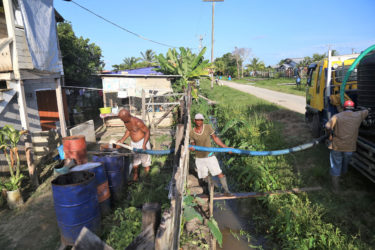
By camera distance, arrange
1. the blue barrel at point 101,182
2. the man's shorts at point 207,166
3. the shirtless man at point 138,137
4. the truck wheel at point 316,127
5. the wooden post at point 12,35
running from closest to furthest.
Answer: the blue barrel at point 101,182 < the man's shorts at point 207,166 < the shirtless man at point 138,137 < the wooden post at point 12,35 < the truck wheel at point 316,127

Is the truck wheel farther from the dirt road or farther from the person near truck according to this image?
the dirt road

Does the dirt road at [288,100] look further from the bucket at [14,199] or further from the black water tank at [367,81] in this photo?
the bucket at [14,199]

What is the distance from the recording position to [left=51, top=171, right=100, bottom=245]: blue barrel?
334 centimetres

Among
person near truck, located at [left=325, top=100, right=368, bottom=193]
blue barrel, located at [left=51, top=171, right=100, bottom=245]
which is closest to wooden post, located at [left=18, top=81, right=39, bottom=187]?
blue barrel, located at [left=51, top=171, right=100, bottom=245]

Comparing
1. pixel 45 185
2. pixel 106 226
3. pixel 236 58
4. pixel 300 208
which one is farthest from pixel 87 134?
pixel 236 58

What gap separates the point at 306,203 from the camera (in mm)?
4367

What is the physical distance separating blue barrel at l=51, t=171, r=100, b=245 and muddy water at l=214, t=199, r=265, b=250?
224cm

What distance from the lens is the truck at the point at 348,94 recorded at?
4449 millimetres

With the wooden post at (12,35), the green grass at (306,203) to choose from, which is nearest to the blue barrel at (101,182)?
the green grass at (306,203)

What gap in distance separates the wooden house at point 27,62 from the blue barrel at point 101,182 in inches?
103

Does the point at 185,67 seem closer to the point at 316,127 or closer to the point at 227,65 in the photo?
the point at 316,127

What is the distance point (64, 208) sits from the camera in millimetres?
3391

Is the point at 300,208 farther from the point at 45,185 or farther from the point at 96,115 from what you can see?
the point at 96,115

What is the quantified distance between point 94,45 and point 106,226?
610 inches
